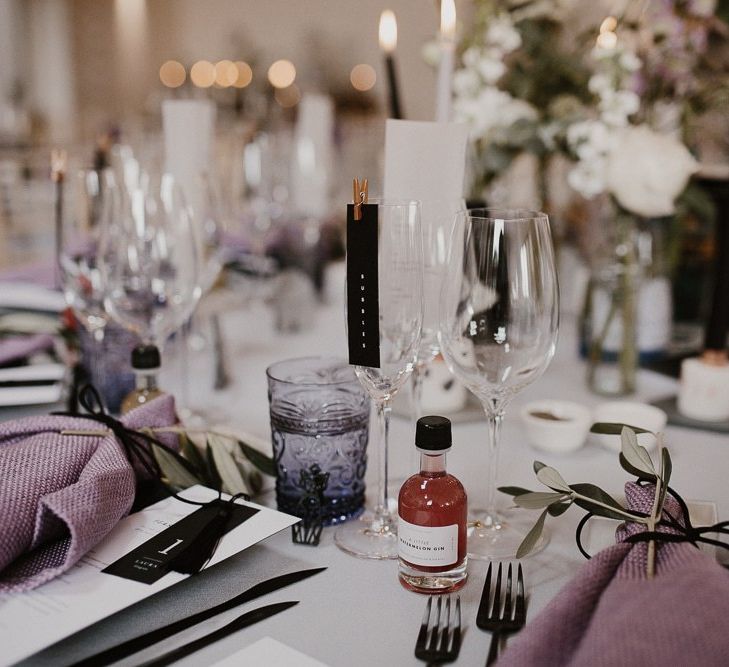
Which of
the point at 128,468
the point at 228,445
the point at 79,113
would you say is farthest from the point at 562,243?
the point at 79,113

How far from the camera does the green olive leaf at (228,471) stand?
0.87 meters

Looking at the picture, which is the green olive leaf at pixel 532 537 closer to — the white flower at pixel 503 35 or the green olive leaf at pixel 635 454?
the green olive leaf at pixel 635 454

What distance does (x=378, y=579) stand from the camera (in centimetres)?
74

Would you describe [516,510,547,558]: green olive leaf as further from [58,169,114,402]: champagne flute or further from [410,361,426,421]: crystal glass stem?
[58,169,114,402]: champagne flute

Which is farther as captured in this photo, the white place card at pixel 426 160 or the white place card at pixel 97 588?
the white place card at pixel 426 160

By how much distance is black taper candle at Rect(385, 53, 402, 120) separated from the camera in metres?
1.19

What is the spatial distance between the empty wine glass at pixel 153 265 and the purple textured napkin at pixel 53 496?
30 cm

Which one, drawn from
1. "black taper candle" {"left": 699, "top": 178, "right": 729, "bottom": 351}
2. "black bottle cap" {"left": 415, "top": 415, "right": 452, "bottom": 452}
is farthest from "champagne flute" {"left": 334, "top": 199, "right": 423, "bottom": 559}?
"black taper candle" {"left": 699, "top": 178, "right": 729, "bottom": 351}

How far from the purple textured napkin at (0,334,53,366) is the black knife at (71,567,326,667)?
2.28 feet

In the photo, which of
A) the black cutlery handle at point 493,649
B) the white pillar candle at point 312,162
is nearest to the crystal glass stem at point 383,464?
the black cutlery handle at point 493,649

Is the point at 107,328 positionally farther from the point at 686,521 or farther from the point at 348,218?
the point at 686,521

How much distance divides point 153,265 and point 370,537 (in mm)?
501

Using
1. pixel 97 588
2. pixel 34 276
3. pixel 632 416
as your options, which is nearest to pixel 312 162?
pixel 34 276

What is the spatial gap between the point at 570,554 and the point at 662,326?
805 millimetres
